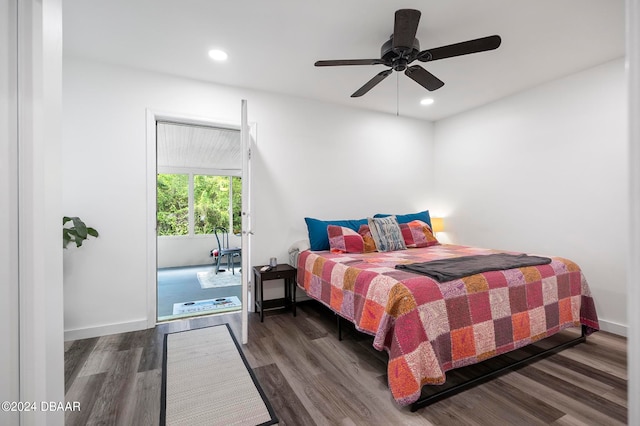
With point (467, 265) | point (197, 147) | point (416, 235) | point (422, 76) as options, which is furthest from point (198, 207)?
point (467, 265)

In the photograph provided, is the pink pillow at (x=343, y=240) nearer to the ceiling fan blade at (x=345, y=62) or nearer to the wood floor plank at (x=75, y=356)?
the ceiling fan blade at (x=345, y=62)

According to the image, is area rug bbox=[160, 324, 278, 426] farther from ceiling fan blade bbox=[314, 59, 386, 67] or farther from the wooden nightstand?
ceiling fan blade bbox=[314, 59, 386, 67]

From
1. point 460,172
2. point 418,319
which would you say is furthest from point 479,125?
point 418,319

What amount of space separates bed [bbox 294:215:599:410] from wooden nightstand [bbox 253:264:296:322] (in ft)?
1.96

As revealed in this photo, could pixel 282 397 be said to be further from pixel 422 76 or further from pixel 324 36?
pixel 324 36

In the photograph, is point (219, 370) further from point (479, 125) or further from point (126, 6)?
point (479, 125)

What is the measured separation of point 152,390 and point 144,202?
1.82m

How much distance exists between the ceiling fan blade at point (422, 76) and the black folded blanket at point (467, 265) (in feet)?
4.84

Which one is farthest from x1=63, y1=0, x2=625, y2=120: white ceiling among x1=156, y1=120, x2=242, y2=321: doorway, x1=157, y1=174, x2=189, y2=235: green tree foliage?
x1=157, y1=174, x2=189, y2=235: green tree foliage

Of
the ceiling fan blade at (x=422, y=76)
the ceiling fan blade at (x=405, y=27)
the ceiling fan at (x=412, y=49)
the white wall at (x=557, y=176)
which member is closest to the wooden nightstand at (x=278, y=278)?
the ceiling fan at (x=412, y=49)

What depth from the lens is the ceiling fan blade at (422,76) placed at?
223 centimetres

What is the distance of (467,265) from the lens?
232cm

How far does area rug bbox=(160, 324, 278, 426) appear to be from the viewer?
66.4 inches

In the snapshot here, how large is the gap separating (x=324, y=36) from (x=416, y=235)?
254cm
